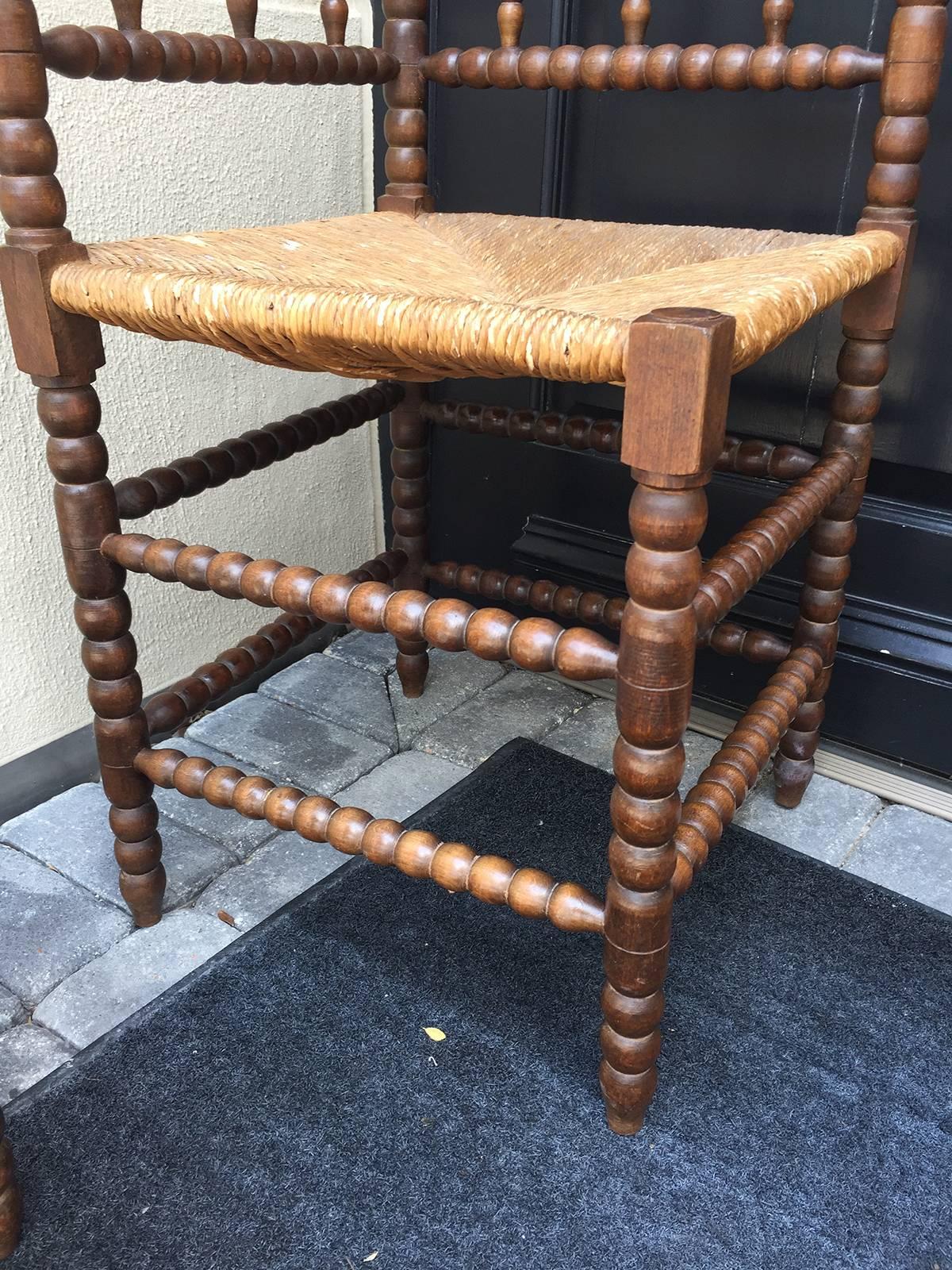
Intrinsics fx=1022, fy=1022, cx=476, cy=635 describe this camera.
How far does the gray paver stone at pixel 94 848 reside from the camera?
3.09 feet

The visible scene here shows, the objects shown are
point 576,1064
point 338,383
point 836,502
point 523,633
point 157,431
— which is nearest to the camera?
point 523,633

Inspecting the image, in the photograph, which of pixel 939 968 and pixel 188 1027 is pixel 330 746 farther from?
pixel 939 968

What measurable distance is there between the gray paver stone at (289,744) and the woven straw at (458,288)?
1.58ft

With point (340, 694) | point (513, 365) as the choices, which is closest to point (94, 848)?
point (340, 694)

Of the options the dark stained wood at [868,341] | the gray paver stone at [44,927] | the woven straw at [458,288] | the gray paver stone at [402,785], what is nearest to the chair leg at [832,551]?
the dark stained wood at [868,341]

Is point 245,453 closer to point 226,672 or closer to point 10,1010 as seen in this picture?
point 226,672

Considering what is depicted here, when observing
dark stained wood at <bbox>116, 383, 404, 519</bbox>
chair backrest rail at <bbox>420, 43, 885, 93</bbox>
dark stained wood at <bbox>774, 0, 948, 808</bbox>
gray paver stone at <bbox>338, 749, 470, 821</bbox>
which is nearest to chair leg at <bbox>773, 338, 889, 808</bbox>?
dark stained wood at <bbox>774, 0, 948, 808</bbox>

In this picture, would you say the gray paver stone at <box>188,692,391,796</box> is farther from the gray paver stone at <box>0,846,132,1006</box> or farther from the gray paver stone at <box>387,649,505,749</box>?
the gray paver stone at <box>0,846,132,1006</box>

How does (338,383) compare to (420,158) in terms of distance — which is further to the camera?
(338,383)

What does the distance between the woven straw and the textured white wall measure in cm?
22

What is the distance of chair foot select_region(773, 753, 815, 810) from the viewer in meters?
1.02

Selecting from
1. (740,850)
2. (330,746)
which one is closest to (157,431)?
(330,746)

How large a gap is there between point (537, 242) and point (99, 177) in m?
0.42

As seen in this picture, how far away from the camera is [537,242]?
0.91 metres
